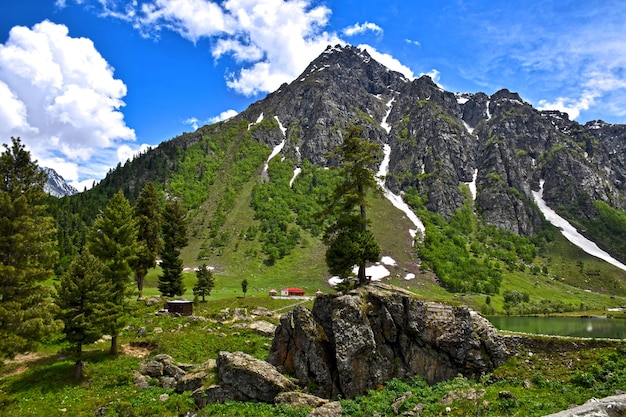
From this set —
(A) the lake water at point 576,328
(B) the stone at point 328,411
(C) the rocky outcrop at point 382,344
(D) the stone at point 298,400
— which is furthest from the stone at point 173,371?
(A) the lake water at point 576,328

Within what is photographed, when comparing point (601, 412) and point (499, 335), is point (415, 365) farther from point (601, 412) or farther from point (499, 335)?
point (601, 412)

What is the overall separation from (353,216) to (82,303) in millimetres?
23799

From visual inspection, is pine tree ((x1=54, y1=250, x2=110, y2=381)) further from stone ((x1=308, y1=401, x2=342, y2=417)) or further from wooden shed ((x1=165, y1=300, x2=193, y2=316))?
stone ((x1=308, y1=401, x2=342, y2=417))

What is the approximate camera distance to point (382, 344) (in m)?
25.4

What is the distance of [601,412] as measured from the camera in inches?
384

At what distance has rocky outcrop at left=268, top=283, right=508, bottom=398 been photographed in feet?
78.6

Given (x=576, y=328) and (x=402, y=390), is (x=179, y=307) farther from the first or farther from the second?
(x=576, y=328)

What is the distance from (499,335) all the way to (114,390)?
28218 millimetres

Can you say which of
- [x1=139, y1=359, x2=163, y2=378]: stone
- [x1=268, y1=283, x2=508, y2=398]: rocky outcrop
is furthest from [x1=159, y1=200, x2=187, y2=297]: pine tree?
[x1=268, y1=283, x2=508, y2=398]: rocky outcrop

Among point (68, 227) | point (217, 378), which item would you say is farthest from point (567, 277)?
point (68, 227)

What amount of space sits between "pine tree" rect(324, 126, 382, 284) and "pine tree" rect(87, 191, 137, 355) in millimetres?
20646

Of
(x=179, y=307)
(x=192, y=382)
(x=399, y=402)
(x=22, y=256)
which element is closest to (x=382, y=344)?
(x=399, y=402)

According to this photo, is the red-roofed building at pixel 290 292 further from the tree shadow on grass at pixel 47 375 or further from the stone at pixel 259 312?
the tree shadow on grass at pixel 47 375

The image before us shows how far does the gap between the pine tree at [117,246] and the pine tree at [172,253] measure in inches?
828
